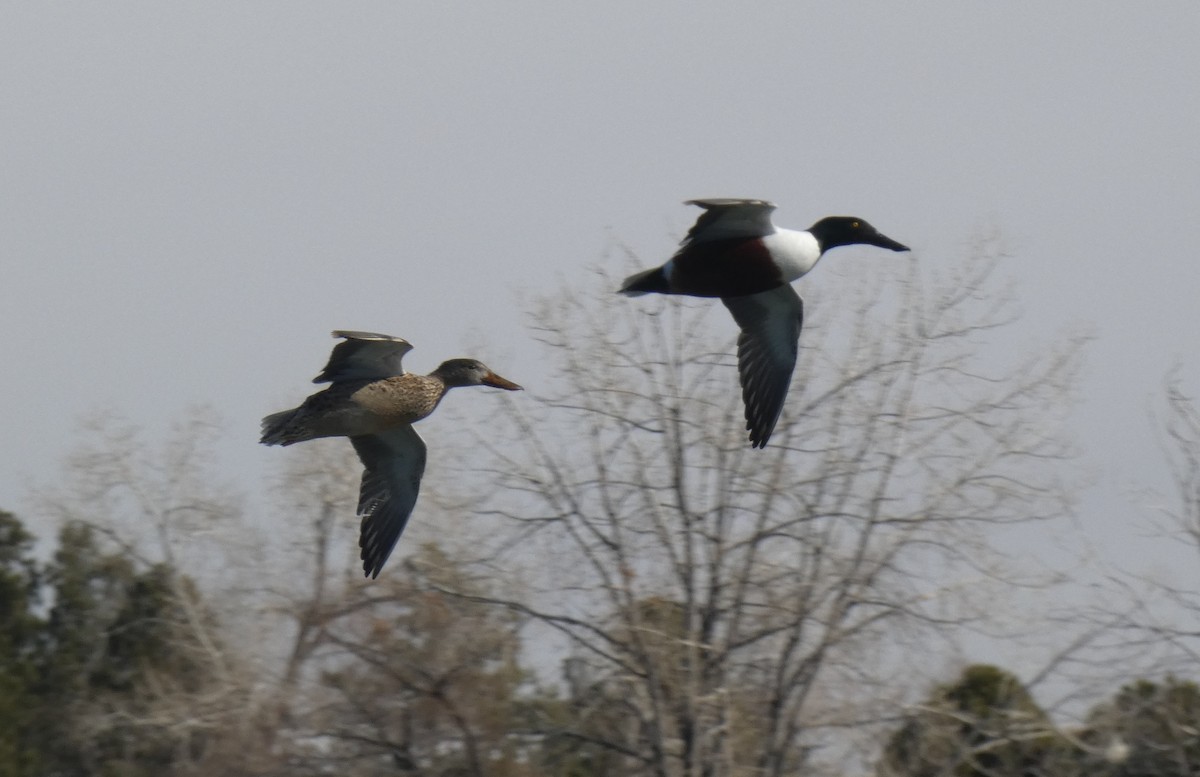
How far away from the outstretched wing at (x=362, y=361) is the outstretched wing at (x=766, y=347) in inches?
73.2

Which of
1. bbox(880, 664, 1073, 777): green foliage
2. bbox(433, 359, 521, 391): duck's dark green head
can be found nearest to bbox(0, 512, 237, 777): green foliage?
bbox(880, 664, 1073, 777): green foliage

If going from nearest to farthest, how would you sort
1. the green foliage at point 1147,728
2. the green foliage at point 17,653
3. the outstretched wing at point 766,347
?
the outstretched wing at point 766,347
the green foliage at point 1147,728
the green foliage at point 17,653

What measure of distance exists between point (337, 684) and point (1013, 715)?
5.96m

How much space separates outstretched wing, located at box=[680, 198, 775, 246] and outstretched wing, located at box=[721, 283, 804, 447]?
2.14ft

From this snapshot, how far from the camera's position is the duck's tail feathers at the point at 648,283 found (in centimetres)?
1180

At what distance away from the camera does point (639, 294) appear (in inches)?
470

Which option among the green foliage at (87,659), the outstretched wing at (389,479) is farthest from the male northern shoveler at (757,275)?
the green foliage at (87,659)

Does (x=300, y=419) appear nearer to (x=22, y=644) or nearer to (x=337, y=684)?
(x=337, y=684)

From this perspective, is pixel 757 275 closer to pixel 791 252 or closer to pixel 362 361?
pixel 791 252

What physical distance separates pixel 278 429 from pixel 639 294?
6.51 ft

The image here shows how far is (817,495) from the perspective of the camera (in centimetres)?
1952

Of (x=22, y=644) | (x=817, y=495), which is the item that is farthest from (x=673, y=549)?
(x=22, y=644)

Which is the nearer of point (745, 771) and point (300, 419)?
point (300, 419)

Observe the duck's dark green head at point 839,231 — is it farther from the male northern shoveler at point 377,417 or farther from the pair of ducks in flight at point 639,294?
the male northern shoveler at point 377,417
